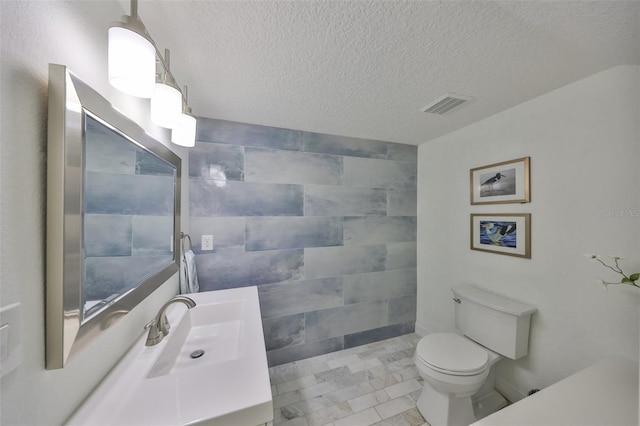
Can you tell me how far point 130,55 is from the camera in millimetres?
591

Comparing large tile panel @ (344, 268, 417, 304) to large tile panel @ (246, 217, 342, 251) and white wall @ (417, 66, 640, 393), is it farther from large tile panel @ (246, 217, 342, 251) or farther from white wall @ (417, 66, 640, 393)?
white wall @ (417, 66, 640, 393)

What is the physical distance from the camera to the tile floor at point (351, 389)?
1.45m

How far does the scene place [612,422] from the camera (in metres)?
0.79

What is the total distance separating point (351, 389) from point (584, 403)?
1.29 meters

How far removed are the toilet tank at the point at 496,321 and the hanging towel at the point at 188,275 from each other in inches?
79.5

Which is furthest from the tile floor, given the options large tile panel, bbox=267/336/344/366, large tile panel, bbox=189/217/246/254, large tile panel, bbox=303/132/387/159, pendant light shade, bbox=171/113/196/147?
large tile panel, bbox=303/132/387/159

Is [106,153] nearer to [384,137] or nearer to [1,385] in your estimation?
[1,385]

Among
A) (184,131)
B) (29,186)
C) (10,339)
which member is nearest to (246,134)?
(184,131)

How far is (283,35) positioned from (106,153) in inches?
32.9

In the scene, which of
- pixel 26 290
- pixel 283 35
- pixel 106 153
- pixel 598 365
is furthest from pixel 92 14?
pixel 598 365

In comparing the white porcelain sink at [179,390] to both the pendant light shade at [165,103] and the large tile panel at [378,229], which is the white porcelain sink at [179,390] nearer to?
the pendant light shade at [165,103]

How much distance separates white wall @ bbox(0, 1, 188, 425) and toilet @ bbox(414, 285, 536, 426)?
1.65 meters

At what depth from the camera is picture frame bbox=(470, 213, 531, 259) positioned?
58.5 inches

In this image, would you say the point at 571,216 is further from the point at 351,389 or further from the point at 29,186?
the point at 29,186
